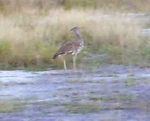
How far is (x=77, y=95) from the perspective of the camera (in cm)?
1361

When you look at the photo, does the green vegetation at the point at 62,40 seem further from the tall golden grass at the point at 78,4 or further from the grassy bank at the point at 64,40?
the tall golden grass at the point at 78,4

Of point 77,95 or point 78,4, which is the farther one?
point 78,4

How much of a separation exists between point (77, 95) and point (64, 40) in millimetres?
8701

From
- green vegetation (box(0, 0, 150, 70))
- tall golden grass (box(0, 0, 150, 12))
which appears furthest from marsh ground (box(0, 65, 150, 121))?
tall golden grass (box(0, 0, 150, 12))

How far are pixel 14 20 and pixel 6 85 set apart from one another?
12.0m

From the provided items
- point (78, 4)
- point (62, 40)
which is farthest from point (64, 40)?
point (78, 4)

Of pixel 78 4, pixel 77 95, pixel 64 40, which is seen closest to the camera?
pixel 77 95

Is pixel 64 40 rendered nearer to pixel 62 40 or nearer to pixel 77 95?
pixel 62 40

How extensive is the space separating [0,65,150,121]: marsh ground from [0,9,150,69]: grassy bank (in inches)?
40.1

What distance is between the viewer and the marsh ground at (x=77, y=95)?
11.6 metres

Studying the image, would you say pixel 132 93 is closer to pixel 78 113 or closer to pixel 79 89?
pixel 79 89

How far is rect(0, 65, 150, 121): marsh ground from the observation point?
1165cm

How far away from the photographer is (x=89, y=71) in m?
17.0

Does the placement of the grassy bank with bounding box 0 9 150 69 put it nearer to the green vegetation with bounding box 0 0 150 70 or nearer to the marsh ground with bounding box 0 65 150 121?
the green vegetation with bounding box 0 0 150 70
